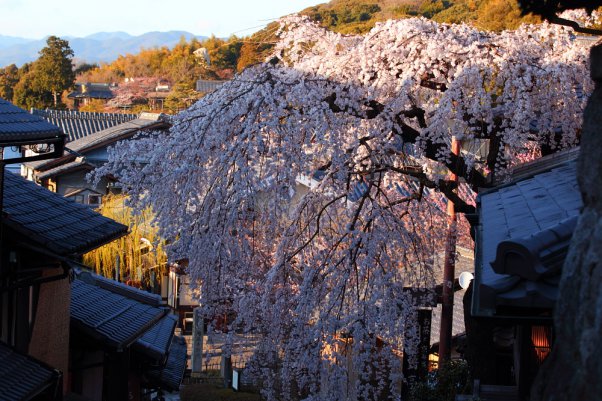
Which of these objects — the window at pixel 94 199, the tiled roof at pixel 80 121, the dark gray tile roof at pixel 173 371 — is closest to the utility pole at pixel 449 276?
the dark gray tile roof at pixel 173 371

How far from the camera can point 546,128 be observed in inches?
339

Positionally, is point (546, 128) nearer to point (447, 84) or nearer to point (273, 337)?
point (447, 84)

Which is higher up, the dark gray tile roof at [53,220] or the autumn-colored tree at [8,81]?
the autumn-colored tree at [8,81]

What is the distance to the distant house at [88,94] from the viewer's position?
49.6 m

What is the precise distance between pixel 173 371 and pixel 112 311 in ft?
10.1

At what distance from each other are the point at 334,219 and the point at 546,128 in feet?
8.52

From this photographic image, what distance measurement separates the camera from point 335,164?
26.6ft

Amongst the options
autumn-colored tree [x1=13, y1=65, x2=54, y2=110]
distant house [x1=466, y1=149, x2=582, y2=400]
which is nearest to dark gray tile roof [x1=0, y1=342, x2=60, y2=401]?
distant house [x1=466, y1=149, x2=582, y2=400]

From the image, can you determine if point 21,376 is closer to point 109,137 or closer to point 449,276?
point 449,276

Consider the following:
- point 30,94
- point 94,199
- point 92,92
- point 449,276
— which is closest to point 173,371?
point 449,276

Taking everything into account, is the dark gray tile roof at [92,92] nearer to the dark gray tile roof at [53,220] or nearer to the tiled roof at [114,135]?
the tiled roof at [114,135]

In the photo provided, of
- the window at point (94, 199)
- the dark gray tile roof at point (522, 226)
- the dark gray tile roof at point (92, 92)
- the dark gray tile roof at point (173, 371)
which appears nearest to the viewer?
the dark gray tile roof at point (522, 226)

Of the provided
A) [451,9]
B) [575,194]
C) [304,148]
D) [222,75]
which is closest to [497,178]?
[304,148]

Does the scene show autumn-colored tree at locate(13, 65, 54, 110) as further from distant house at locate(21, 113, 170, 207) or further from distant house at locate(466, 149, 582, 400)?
distant house at locate(466, 149, 582, 400)
